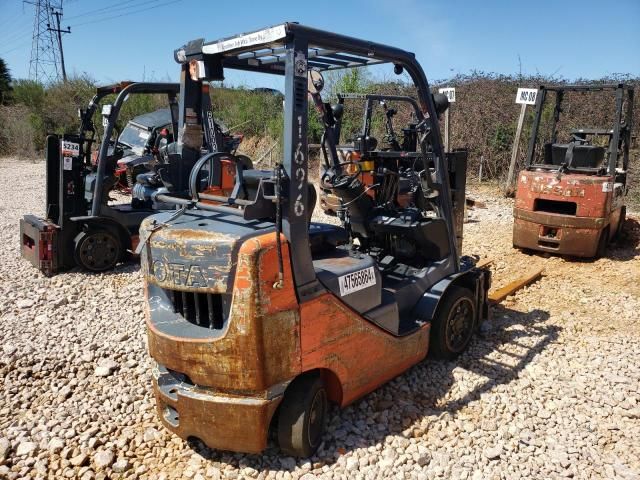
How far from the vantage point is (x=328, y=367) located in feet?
10.0

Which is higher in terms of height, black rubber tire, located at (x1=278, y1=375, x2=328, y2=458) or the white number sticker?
the white number sticker

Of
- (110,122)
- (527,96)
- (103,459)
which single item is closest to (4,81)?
(110,122)

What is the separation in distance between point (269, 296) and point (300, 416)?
2.56 feet

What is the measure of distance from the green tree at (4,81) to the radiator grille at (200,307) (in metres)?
28.3

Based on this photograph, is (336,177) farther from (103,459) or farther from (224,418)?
(103,459)

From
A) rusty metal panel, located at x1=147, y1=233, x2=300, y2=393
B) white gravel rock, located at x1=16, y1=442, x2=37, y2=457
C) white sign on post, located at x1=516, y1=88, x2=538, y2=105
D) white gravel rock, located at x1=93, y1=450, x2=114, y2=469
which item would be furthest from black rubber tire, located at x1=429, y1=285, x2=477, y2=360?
white sign on post, located at x1=516, y1=88, x2=538, y2=105

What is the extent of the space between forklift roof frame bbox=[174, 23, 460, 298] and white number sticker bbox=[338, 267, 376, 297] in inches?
10.3

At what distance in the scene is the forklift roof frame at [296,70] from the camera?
8.80ft

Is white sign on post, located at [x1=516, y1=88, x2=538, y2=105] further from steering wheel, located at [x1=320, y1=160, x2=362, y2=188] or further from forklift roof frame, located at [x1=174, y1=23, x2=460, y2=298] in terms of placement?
steering wheel, located at [x1=320, y1=160, x2=362, y2=188]

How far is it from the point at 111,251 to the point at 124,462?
4.38 metres

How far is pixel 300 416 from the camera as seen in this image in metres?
2.93

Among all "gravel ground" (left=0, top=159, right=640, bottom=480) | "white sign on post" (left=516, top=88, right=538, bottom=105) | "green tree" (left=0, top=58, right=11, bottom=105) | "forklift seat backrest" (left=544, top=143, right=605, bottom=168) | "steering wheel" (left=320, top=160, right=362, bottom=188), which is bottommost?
"gravel ground" (left=0, top=159, right=640, bottom=480)

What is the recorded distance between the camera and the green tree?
26.4 meters

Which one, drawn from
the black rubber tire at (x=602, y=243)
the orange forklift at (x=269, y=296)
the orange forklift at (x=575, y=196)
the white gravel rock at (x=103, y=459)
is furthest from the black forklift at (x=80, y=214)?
the black rubber tire at (x=602, y=243)
